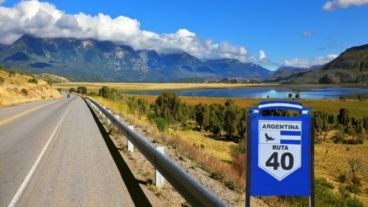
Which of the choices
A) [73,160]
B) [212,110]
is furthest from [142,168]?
[212,110]

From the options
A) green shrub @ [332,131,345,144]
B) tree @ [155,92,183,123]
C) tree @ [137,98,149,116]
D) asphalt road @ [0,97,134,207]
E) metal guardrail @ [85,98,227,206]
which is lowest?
green shrub @ [332,131,345,144]

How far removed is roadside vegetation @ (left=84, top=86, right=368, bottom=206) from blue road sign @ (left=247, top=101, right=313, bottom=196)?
2222 millimetres

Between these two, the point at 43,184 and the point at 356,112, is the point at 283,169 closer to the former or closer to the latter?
the point at 43,184

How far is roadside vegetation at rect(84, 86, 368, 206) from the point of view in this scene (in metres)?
12.6

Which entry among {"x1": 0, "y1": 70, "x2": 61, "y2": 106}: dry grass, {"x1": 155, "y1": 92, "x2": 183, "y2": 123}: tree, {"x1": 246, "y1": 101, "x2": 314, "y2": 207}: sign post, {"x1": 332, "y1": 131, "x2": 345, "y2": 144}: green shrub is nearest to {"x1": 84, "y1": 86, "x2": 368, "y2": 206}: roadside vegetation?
{"x1": 155, "y1": 92, "x2": 183, "y2": 123}: tree

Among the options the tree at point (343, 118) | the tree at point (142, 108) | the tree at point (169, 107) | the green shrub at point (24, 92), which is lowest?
the tree at point (343, 118)

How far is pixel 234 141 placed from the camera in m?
67.4

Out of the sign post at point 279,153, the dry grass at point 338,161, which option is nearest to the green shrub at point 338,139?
the dry grass at point 338,161

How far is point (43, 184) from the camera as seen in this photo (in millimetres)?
8703

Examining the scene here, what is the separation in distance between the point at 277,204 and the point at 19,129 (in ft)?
48.9

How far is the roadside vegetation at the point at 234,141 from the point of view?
1260 cm

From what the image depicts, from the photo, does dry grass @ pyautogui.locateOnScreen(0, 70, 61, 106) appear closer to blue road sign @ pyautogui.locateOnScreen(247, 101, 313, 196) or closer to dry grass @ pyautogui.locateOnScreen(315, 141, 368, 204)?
dry grass @ pyautogui.locateOnScreen(315, 141, 368, 204)

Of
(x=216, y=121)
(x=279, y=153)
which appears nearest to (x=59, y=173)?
(x=279, y=153)

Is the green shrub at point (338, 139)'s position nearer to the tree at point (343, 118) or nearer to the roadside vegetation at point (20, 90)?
the tree at point (343, 118)
